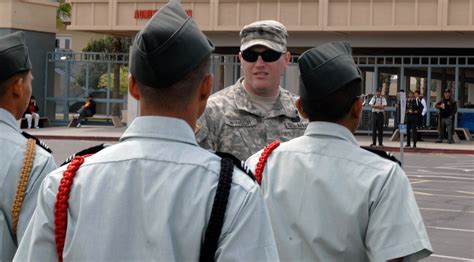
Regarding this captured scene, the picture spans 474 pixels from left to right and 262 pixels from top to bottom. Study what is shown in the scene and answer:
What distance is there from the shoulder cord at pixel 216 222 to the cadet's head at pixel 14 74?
69.5 inches

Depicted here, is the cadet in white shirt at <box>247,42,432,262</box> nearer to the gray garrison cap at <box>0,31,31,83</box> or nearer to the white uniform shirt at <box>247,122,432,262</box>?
the white uniform shirt at <box>247,122,432,262</box>

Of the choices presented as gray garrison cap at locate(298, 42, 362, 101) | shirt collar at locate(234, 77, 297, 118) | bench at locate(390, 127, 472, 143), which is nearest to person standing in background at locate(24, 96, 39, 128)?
bench at locate(390, 127, 472, 143)

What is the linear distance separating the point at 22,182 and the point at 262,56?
155 cm

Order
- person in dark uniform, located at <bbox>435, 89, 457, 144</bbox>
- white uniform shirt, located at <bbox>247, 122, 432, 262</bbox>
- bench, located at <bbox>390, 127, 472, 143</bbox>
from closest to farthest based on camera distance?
white uniform shirt, located at <bbox>247, 122, 432, 262</bbox> → person in dark uniform, located at <bbox>435, 89, 457, 144</bbox> → bench, located at <bbox>390, 127, 472, 143</bbox>

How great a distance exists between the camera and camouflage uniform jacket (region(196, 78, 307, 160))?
4594mm

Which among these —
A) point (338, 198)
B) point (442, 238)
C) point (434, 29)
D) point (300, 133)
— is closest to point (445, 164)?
point (434, 29)

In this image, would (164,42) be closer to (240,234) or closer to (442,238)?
(240,234)

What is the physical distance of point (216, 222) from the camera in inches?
89.4

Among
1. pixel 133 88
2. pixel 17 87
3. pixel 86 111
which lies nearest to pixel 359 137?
pixel 86 111

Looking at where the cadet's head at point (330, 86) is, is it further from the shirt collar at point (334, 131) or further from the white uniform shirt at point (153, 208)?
the white uniform shirt at point (153, 208)

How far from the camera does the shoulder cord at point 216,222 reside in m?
2.27

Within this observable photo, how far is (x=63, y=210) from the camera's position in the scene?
2.36 m

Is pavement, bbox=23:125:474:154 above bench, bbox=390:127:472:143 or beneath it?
beneath

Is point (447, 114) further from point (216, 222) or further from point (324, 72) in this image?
point (216, 222)
